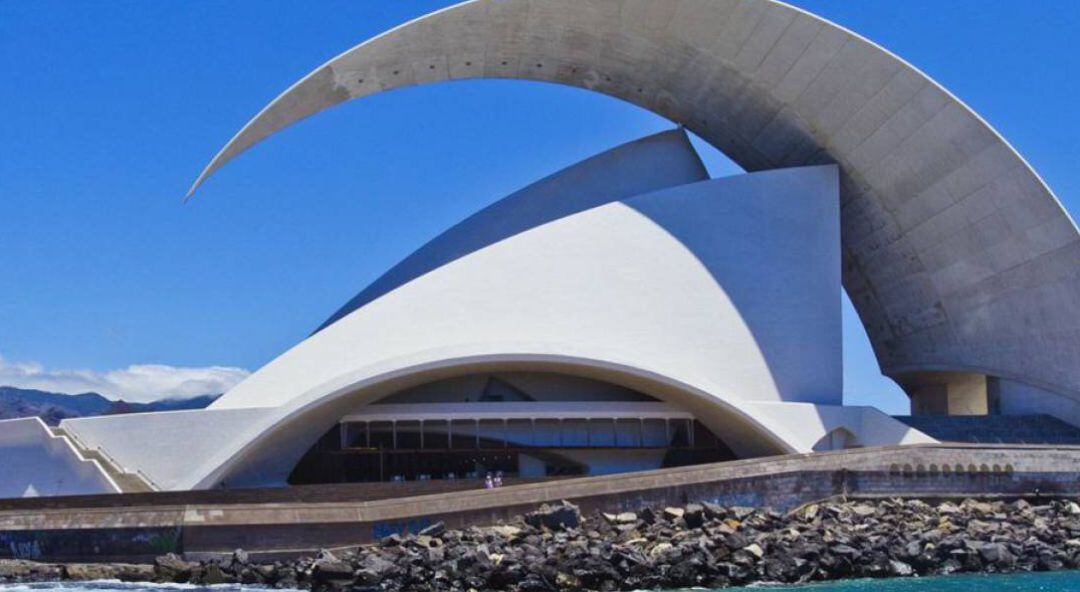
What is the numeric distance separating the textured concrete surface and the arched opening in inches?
207

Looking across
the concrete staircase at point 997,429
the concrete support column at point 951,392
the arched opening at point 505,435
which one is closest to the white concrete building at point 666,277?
the arched opening at point 505,435

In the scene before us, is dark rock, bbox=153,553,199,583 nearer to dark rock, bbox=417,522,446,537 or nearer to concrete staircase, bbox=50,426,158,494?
dark rock, bbox=417,522,446,537

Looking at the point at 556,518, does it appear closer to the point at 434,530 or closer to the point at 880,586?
the point at 434,530

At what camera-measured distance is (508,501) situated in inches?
861

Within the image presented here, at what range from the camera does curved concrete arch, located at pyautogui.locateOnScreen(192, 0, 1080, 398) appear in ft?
96.7

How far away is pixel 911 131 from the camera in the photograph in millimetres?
30234

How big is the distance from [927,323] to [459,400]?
12.3 m

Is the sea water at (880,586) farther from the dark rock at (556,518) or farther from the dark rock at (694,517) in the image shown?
the dark rock at (556,518)

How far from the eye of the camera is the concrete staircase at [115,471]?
81.3ft

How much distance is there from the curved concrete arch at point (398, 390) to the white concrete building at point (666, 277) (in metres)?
0.08

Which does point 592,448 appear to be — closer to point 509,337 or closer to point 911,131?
point 509,337

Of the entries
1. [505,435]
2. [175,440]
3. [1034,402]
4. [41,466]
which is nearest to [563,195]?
[505,435]

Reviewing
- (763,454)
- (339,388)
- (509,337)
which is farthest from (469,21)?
(763,454)

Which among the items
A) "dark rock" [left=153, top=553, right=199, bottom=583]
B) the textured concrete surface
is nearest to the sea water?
"dark rock" [left=153, top=553, right=199, bottom=583]
